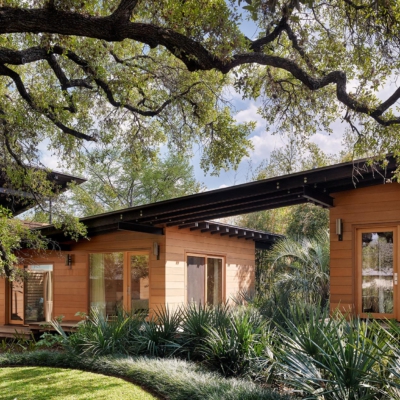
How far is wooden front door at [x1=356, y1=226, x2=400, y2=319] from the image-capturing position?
864 centimetres

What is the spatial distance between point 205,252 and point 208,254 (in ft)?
0.65

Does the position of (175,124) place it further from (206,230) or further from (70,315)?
(70,315)

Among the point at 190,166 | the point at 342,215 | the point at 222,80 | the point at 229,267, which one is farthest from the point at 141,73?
the point at 190,166

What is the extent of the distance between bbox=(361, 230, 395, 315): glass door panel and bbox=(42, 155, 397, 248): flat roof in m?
0.99

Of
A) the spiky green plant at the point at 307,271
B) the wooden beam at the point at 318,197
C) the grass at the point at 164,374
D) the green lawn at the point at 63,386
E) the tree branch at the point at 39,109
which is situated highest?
the tree branch at the point at 39,109

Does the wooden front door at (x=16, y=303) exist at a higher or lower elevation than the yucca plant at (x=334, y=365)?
lower

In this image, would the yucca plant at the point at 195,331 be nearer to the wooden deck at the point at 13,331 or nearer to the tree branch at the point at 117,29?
the tree branch at the point at 117,29

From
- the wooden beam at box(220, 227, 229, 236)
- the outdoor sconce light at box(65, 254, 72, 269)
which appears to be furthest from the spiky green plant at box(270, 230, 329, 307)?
the outdoor sconce light at box(65, 254, 72, 269)

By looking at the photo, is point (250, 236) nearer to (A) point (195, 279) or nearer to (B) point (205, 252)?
(B) point (205, 252)

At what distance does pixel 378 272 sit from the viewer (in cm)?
878

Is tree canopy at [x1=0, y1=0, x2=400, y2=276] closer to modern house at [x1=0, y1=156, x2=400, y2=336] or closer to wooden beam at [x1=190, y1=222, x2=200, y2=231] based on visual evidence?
modern house at [x1=0, y1=156, x2=400, y2=336]

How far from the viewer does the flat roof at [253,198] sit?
27.0 feet

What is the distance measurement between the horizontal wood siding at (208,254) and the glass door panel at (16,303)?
4.81m

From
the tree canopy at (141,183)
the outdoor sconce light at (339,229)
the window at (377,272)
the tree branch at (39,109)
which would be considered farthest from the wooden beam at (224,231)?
the tree canopy at (141,183)
